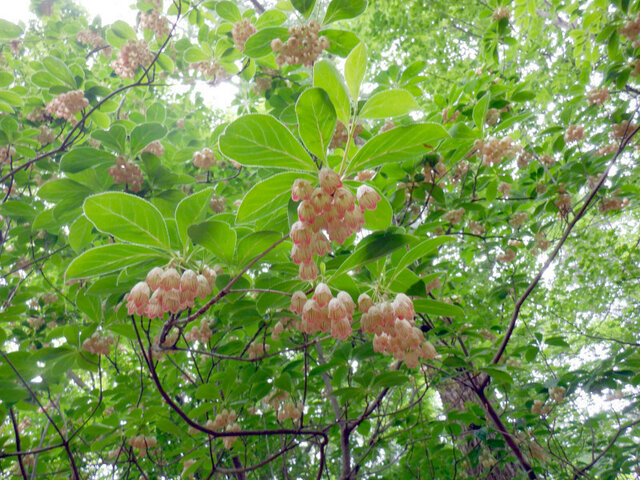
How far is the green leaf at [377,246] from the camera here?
1493 mm

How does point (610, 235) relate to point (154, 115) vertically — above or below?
below

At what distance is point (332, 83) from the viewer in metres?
1.38

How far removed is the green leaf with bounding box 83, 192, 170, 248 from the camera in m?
1.42

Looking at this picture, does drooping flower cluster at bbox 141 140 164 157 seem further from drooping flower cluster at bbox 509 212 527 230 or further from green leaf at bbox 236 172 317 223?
drooping flower cluster at bbox 509 212 527 230

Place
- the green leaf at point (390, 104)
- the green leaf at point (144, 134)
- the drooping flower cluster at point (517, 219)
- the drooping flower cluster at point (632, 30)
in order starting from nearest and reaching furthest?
the green leaf at point (390, 104), the green leaf at point (144, 134), the drooping flower cluster at point (632, 30), the drooping flower cluster at point (517, 219)

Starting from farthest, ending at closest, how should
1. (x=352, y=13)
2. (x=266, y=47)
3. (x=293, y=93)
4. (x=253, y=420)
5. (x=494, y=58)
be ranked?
(x=494, y=58) < (x=253, y=420) < (x=293, y=93) < (x=266, y=47) < (x=352, y=13)

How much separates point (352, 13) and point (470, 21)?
536cm

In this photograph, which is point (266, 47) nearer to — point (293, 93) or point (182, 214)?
point (293, 93)

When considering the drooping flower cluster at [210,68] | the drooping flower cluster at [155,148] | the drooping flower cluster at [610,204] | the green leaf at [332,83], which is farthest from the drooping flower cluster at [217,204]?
the drooping flower cluster at [610,204]

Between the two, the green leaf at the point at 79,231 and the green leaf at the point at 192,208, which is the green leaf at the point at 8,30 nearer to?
the green leaf at the point at 79,231

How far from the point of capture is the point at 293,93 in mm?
3197

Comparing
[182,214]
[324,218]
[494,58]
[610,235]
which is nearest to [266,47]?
[182,214]

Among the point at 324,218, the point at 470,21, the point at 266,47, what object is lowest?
→ the point at 324,218

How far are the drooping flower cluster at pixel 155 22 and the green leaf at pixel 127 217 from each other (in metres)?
3.22
